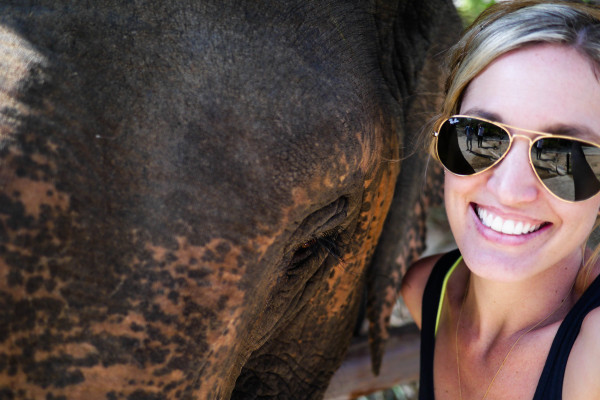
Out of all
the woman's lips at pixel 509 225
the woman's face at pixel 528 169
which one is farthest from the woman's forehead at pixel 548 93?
the woman's lips at pixel 509 225

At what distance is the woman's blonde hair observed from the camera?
54.6 inches

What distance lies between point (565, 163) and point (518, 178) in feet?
0.27

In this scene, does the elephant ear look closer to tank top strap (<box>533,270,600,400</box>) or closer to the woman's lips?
the woman's lips

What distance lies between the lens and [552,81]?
136 cm

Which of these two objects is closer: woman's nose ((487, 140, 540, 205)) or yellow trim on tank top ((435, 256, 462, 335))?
woman's nose ((487, 140, 540, 205))

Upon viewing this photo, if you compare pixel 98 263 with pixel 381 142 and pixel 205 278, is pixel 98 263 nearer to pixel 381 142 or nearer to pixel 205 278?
pixel 205 278

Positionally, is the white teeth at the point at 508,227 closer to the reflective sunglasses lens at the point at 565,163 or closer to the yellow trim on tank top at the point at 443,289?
the reflective sunglasses lens at the point at 565,163

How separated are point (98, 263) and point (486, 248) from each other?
0.74 metres

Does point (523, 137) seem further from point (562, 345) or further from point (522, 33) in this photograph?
point (562, 345)

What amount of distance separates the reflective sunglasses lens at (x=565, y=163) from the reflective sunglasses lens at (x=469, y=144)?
6cm

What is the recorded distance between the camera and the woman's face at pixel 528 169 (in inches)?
53.3

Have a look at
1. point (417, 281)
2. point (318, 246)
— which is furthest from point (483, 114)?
point (417, 281)

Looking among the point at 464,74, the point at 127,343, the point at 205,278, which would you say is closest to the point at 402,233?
the point at 464,74

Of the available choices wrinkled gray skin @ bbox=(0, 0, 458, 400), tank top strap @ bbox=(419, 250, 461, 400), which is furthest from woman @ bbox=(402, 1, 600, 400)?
wrinkled gray skin @ bbox=(0, 0, 458, 400)
